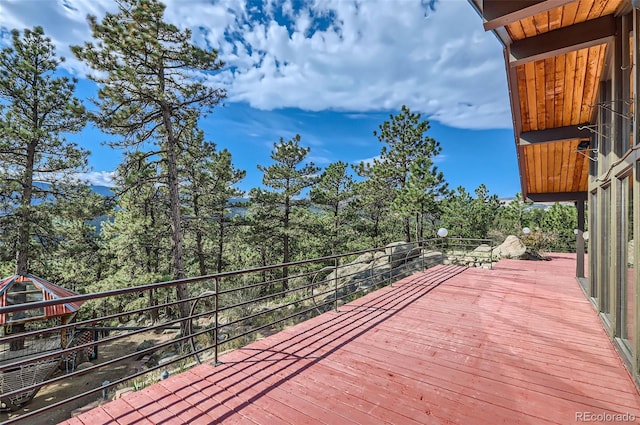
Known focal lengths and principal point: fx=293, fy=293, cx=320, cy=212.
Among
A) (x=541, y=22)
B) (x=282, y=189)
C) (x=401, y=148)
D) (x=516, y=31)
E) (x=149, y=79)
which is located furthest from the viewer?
(x=401, y=148)

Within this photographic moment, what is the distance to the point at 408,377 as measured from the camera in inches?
105

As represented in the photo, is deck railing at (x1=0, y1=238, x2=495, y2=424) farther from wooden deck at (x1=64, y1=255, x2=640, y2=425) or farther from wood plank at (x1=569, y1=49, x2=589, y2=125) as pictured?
wood plank at (x1=569, y1=49, x2=589, y2=125)

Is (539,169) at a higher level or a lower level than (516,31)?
lower

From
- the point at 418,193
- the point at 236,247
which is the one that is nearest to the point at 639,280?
the point at 418,193

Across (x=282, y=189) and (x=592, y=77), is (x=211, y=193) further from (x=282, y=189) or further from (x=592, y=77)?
(x=592, y=77)

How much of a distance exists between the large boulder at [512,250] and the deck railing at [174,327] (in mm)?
555

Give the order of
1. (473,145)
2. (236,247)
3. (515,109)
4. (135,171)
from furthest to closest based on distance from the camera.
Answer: (473,145), (236,247), (135,171), (515,109)

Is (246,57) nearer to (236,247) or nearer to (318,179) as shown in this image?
(318,179)

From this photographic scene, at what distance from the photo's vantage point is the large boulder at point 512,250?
11328 mm

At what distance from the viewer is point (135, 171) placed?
855 centimetres

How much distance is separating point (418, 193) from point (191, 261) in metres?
12.1

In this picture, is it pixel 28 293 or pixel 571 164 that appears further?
pixel 28 293

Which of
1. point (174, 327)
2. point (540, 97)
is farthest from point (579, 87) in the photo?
point (174, 327)

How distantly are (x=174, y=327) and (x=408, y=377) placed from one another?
27.2 feet
